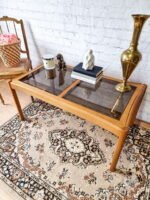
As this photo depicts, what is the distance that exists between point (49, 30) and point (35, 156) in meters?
1.12

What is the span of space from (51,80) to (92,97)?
15.2 inches

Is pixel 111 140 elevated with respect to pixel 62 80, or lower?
lower


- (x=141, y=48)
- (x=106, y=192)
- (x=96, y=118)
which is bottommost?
(x=106, y=192)

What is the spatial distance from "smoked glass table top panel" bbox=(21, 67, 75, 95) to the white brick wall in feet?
0.90

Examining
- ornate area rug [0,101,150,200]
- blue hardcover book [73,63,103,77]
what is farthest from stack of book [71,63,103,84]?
ornate area rug [0,101,150,200]

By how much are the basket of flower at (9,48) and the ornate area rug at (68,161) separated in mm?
558

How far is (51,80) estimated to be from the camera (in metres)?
1.36

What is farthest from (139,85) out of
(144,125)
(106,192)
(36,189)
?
(36,189)

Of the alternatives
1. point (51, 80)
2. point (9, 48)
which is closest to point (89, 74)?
point (51, 80)

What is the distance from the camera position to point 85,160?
4.03 feet

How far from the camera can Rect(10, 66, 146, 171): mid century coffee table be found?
3.23 feet

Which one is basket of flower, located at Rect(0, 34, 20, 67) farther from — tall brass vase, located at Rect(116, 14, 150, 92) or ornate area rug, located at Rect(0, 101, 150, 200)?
tall brass vase, located at Rect(116, 14, 150, 92)

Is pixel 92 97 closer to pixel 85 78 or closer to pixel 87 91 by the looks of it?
pixel 87 91

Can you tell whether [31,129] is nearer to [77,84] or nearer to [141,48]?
[77,84]
